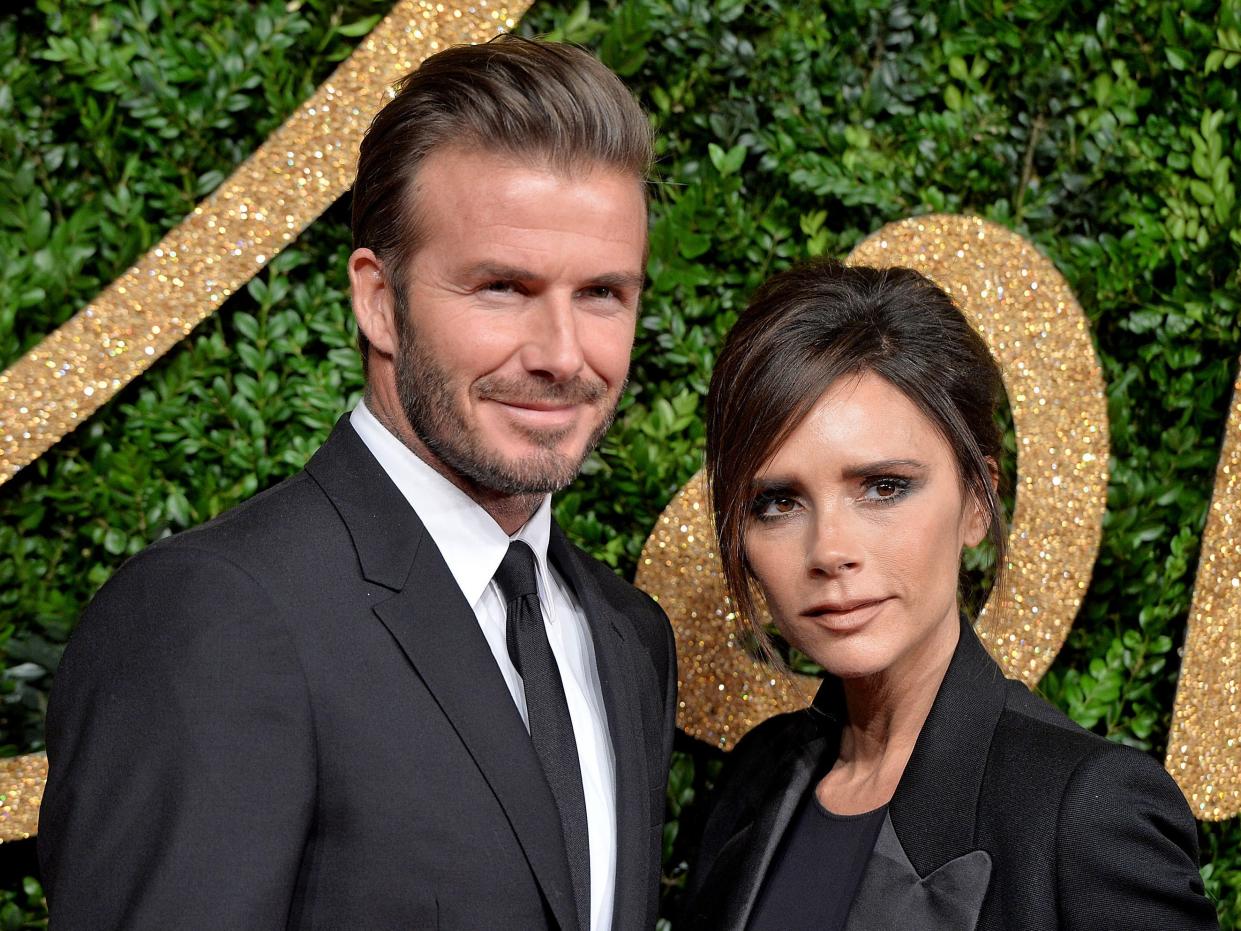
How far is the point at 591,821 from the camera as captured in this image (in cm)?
169

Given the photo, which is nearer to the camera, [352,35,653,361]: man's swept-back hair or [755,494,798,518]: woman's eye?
[352,35,653,361]: man's swept-back hair

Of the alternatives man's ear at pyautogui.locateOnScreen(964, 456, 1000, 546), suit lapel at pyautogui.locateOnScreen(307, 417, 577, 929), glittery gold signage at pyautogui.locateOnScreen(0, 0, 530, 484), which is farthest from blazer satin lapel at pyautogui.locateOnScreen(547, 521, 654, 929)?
glittery gold signage at pyautogui.locateOnScreen(0, 0, 530, 484)

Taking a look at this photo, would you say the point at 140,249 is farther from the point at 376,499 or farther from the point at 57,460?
the point at 376,499

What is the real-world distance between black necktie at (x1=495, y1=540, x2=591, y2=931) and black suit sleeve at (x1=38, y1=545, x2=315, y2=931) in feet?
0.98

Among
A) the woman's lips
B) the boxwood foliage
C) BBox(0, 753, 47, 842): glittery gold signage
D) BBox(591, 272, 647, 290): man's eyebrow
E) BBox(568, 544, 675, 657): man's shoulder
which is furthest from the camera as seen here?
the boxwood foliage

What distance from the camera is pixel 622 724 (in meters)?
1.80

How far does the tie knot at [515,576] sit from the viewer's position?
5.54 feet

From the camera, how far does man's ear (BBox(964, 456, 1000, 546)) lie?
187 centimetres

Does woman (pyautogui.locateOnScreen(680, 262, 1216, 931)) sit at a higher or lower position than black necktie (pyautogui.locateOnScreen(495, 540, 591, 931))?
A: higher

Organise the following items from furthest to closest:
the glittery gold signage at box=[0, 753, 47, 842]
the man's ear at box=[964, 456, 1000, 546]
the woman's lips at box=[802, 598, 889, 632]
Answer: the glittery gold signage at box=[0, 753, 47, 842]
the man's ear at box=[964, 456, 1000, 546]
the woman's lips at box=[802, 598, 889, 632]

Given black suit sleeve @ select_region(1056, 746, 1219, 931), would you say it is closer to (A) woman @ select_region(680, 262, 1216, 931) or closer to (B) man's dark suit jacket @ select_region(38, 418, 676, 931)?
(A) woman @ select_region(680, 262, 1216, 931)

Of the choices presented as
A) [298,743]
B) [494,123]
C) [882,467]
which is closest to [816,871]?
[882,467]

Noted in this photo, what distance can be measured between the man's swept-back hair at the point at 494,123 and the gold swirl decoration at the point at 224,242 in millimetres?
702

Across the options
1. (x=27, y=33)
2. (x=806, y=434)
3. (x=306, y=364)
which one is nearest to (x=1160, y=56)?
(x=806, y=434)
